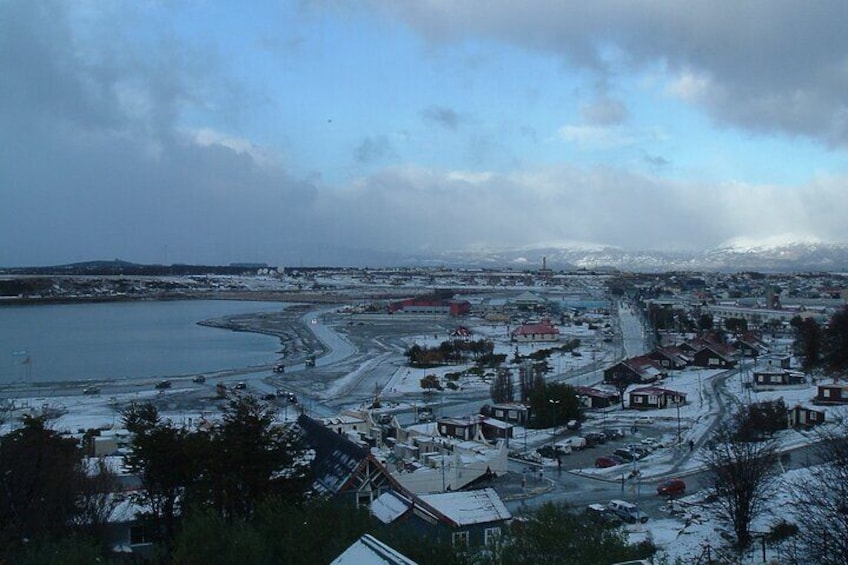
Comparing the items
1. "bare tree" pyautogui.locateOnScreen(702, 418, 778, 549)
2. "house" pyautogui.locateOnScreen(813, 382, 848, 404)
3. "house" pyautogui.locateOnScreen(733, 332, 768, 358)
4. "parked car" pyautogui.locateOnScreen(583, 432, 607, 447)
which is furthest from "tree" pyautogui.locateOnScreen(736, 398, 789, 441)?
"house" pyautogui.locateOnScreen(733, 332, 768, 358)

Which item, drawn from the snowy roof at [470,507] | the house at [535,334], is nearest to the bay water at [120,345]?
the house at [535,334]

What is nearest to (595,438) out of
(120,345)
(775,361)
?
(775,361)

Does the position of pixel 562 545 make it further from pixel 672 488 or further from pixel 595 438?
pixel 595 438

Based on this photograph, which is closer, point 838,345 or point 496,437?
point 496,437

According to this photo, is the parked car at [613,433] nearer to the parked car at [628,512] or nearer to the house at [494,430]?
the house at [494,430]

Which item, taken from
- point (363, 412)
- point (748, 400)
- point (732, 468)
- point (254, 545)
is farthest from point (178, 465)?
point (748, 400)

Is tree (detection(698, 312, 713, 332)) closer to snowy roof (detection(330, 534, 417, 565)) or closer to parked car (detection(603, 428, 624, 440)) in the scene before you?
parked car (detection(603, 428, 624, 440))

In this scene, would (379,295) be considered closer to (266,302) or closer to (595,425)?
(266,302)

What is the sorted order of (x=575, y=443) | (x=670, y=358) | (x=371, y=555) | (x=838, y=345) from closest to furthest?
1. (x=371, y=555)
2. (x=575, y=443)
3. (x=838, y=345)
4. (x=670, y=358)
